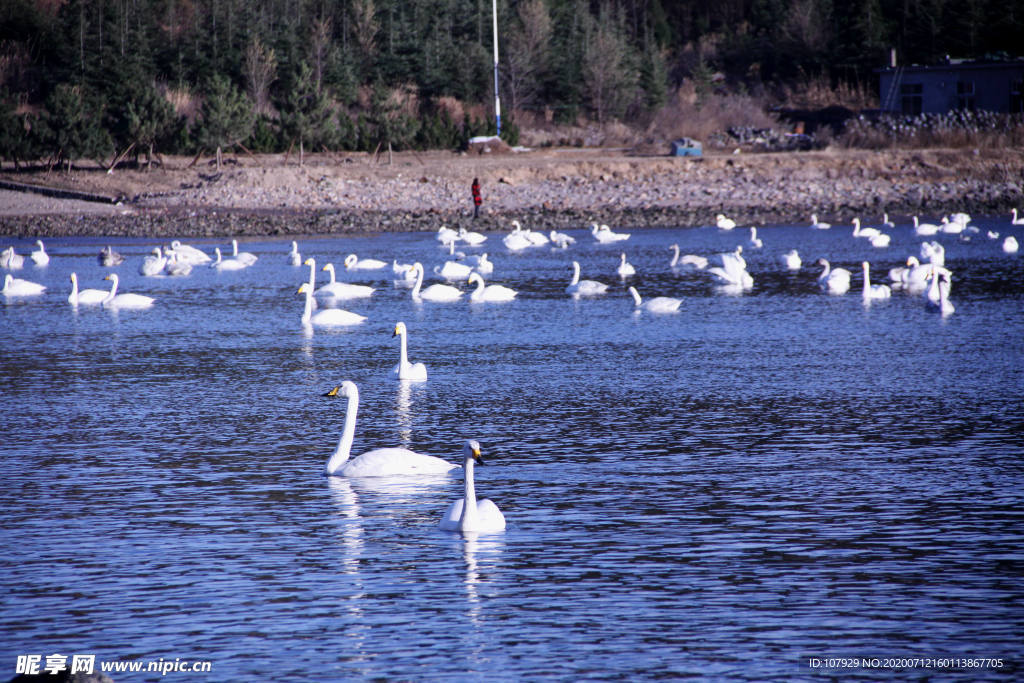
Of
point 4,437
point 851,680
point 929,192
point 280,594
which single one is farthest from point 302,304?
point 929,192

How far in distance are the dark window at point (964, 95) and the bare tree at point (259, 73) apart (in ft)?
123

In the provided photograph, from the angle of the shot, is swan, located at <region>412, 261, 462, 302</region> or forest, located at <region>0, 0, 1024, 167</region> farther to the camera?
forest, located at <region>0, 0, 1024, 167</region>

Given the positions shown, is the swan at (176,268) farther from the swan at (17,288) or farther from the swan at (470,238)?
the swan at (470,238)

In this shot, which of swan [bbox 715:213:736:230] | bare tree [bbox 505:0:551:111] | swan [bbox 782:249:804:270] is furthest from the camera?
bare tree [bbox 505:0:551:111]

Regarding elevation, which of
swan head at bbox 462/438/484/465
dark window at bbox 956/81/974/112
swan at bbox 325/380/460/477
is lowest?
swan at bbox 325/380/460/477

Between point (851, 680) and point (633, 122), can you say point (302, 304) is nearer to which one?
point (851, 680)

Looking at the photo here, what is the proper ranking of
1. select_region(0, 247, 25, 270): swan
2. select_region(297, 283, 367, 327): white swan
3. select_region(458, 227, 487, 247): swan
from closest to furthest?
select_region(297, 283, 367, 327): white swan → select_region(0, 247, 25, 270): swan → select_region(458, 227, 487, 247): swan

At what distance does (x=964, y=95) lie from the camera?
216 ft

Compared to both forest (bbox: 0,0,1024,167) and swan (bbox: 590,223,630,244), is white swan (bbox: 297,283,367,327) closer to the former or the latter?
swan (bbox: 590,223,630,244)

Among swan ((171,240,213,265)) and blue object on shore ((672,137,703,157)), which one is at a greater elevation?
blue object on shore ((672,137,703,157))

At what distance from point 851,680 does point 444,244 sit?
116ft

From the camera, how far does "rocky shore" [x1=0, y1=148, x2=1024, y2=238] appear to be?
49062 millimetres

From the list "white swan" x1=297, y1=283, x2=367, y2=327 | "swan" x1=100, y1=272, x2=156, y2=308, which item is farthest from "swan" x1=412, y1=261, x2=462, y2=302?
"swan" x1=100, y1=272, x2=156, y2=308

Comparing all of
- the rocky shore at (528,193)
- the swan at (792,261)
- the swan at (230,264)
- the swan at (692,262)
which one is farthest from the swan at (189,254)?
the swan at (792,261)
